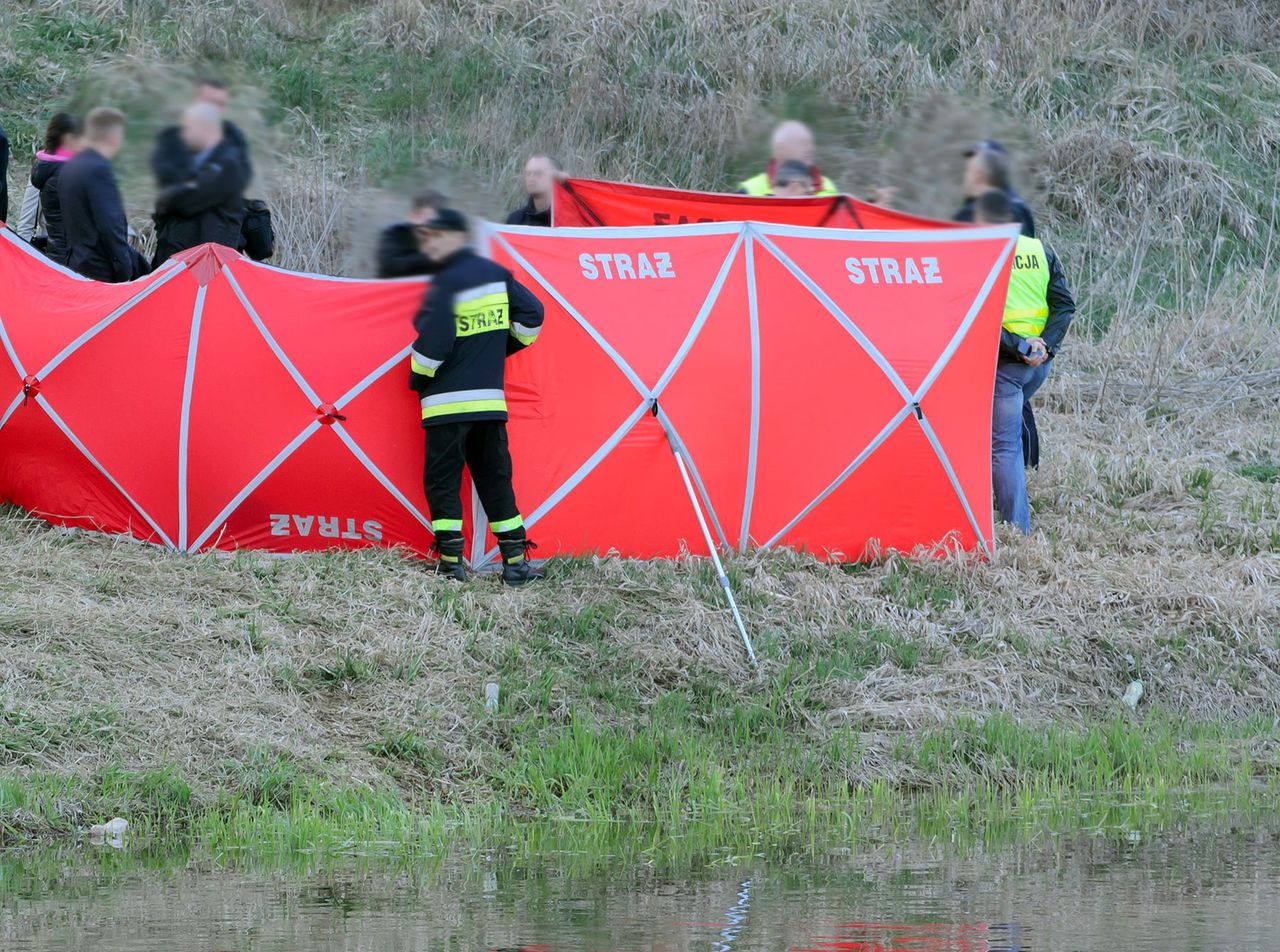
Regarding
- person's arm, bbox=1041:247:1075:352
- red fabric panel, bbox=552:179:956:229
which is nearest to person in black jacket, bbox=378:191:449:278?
red fabric panel, bbox=552:179:956:229

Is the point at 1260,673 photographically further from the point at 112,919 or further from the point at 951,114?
the point at 112,919

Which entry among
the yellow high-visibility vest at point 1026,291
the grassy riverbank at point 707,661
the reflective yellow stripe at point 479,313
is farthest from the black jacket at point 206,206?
the yellow high-visibility vest at point 1026,291

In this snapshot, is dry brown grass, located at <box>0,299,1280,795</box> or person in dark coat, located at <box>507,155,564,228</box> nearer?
dry brown grass, located at <box>0,299,1280,795</box>

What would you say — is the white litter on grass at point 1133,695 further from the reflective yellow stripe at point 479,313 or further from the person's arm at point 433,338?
the person's arm at point 433,338

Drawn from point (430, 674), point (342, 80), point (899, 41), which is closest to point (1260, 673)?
point (430, 674)

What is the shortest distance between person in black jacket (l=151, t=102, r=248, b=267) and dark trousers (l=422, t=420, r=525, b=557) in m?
1.68

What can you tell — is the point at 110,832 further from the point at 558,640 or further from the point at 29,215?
the point at 29,215

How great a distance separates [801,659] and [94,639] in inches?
131

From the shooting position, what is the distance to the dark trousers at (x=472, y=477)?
9039 mm

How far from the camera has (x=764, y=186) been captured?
10836 millimetres

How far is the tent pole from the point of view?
8695 mm

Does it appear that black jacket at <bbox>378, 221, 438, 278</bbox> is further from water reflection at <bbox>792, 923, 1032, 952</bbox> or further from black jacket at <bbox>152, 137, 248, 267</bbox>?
water reflection at <bbox>792, 923, 1032, 952</bbox>

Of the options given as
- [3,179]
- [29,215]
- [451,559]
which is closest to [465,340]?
[451,559]

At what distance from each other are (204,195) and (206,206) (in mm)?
232
